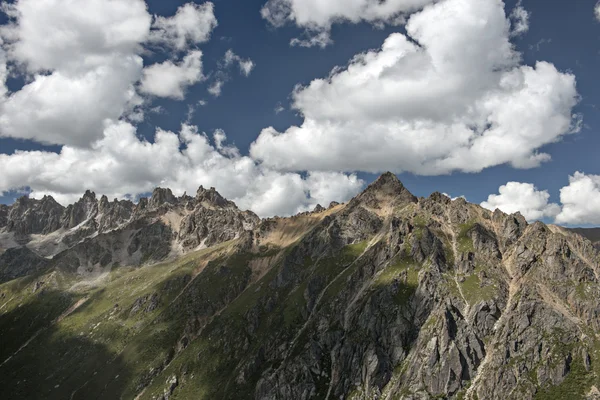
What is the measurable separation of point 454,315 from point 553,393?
4774cm

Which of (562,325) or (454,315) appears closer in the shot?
(562,325)

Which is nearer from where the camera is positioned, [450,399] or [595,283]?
[450,399]

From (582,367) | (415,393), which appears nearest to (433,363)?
(415,393)

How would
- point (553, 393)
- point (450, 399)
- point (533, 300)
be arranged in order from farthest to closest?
1. point (533, 300)
2. point (450, 399)
3. point (553, 393)

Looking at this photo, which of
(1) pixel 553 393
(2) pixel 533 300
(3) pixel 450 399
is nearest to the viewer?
(1) pixel 553 393

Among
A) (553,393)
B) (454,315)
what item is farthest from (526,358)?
(454,315)

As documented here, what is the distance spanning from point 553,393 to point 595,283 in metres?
60.5

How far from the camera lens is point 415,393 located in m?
180

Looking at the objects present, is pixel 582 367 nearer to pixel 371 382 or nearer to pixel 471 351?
pixel 471 351

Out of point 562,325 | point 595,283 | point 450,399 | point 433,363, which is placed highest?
point 595,283

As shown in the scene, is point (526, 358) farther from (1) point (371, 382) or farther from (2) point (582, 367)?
(1) point (371, 382)

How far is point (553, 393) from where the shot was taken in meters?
162

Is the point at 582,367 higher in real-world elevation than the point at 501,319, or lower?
lower

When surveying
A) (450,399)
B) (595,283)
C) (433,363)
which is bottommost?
(450,399)
